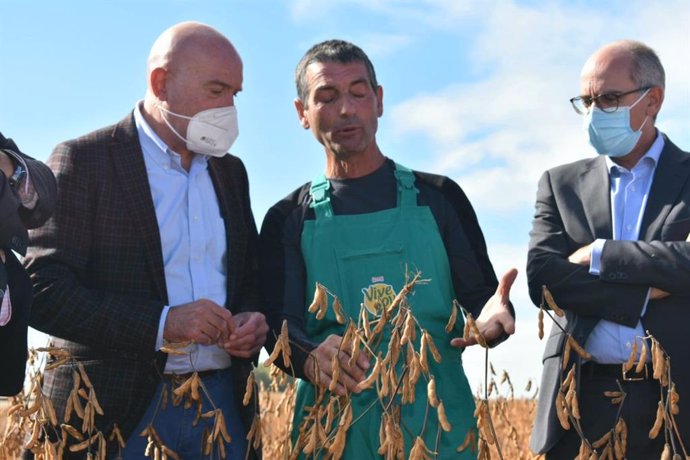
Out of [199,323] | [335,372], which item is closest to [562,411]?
[335,372]

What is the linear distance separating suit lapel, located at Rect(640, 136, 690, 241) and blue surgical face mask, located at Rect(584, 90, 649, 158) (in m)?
0.16

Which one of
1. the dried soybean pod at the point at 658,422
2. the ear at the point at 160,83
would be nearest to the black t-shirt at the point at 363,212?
the ear at the point at 160,83

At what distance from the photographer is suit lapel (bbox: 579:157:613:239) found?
14.7ft

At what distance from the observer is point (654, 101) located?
4.75 metres

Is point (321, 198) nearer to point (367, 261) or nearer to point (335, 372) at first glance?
point (367, 261)

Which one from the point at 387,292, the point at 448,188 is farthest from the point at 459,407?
the point at 448,188

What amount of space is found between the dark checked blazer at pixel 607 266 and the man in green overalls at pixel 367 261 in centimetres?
37

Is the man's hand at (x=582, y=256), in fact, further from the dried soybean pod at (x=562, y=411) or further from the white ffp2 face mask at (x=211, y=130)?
the white ffp2 face mask at (x=211, y=130)

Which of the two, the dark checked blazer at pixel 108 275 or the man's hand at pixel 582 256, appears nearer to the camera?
the dark checked blazer at pixel 108 275

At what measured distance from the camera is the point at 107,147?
416 centimetres

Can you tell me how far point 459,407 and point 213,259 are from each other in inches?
45.1

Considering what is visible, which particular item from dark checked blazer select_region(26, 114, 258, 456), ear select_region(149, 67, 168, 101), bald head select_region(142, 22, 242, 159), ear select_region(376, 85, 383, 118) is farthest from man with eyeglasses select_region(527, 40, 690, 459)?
ear select_region(149, 67, 168, 101)

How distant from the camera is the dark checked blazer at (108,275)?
12.5 feet

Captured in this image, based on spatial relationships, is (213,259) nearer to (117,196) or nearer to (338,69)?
(117,196)
